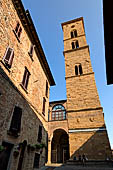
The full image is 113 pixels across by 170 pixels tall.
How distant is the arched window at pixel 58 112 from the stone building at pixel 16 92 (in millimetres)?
7810

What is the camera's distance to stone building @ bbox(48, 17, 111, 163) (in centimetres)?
1268

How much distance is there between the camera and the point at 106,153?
38.7 feet

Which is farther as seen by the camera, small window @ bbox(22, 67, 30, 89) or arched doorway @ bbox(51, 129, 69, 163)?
arched doorway @ bbox(51, 129, 69, 163)

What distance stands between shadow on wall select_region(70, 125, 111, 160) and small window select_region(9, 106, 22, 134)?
8.91 m

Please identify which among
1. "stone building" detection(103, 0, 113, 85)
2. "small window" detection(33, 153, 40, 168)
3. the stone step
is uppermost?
"stone building" detection(103, 0, 113, 85)

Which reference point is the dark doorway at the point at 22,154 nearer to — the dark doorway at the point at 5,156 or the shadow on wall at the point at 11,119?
the shadow on wall at the point at 11,119

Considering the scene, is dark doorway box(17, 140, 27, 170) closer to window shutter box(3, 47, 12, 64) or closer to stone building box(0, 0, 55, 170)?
stone building box(0, 0, 55, 170)

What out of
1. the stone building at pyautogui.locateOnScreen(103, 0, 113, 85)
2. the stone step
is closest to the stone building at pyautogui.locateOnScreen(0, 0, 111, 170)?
the stone step

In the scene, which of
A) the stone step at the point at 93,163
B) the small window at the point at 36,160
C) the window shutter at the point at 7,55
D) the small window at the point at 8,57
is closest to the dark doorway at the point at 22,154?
the small window at the point at 36,160

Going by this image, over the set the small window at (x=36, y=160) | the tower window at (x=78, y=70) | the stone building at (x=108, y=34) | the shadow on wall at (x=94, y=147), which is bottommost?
the small window at (x=36, y=160)

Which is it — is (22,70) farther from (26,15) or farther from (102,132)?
(102,132)

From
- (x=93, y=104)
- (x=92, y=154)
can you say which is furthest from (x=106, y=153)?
(x=93, y=104)

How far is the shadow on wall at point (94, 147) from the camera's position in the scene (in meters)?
11.9

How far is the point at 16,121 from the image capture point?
21.9 ft
